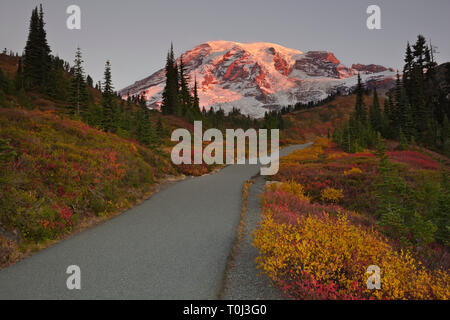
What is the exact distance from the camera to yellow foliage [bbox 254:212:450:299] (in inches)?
144

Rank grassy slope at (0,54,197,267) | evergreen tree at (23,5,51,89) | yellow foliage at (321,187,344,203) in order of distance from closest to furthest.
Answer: grassy slope at (0,54,197,267), yellow foliage at (321,187,344,203), evergreen tree at (23,5,51,89)

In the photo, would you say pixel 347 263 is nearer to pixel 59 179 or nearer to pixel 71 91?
pixel 59 179

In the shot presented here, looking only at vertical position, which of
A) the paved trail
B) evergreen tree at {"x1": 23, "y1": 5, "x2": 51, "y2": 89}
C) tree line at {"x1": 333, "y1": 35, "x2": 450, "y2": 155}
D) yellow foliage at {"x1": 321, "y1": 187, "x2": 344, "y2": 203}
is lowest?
yellow foliage at {"x1": 321, "y1": 187, "x2": 344, "y2": 203}

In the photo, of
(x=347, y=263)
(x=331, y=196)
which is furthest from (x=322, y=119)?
(x=347, y=263)

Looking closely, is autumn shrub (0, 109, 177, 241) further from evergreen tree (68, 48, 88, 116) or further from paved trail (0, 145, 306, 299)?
evergreen tree (68, 48, 88, 116)

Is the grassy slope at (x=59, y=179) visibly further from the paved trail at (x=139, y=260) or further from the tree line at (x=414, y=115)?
the tree line at (x=414, y=115)

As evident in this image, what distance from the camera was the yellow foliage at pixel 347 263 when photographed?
3646mm

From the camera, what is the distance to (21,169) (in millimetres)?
7953

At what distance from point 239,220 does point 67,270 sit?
17.0ft

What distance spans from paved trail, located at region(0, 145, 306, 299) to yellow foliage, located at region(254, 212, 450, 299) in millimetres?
1388

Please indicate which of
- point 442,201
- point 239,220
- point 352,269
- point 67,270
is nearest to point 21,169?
point 67,270

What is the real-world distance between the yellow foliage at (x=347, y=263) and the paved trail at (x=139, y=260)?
1.39m

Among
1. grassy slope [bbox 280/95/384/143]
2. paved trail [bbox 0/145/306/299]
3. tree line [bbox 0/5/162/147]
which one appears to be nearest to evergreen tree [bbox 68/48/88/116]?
tree line [bbox 0/5/162/147]
